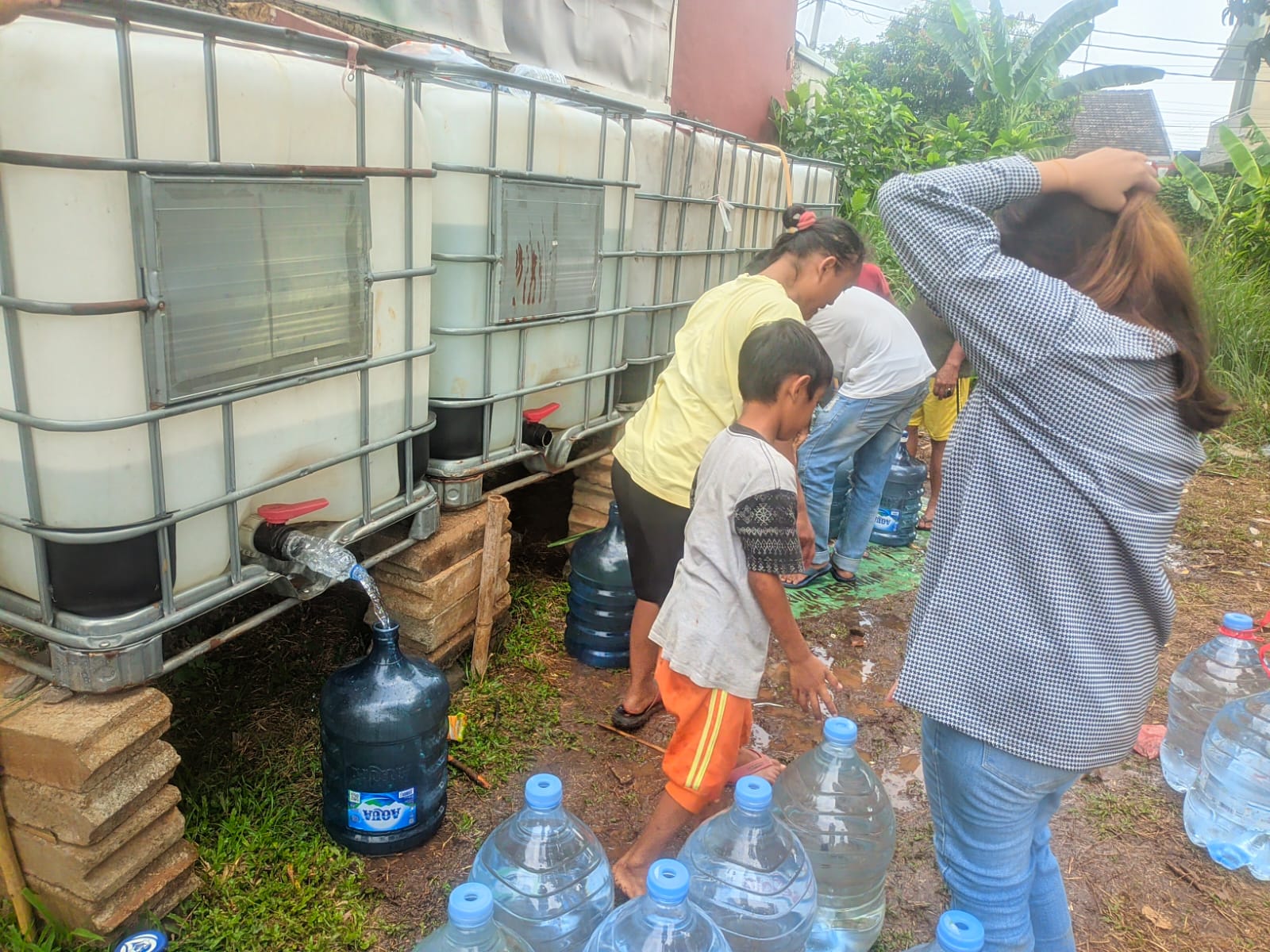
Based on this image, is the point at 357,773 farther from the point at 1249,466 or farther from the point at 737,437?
the point at 1249,466

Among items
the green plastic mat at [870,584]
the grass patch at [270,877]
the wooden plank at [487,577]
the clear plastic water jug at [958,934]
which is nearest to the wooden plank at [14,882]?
the grass patch at [270,877]

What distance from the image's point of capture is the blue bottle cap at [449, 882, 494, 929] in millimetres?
1418

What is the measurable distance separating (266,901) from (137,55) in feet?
6.09

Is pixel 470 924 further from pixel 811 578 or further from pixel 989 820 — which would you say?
pixel 811 578

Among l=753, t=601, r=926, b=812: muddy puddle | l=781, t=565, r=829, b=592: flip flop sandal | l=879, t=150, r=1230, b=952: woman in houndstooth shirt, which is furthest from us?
l=781, t=565, r=829, b=592: flip flop sandal

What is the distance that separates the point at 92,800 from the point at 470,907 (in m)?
0.98

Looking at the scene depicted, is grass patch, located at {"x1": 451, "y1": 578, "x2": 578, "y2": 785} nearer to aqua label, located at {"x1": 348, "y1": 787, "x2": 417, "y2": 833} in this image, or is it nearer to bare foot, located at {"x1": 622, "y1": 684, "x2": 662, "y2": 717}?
bare foot, located at {"x1": 622, "y1": 684, "x2": 662, "y2": 717}

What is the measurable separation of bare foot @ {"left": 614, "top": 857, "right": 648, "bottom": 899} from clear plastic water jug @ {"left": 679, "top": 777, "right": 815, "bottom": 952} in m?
0.34

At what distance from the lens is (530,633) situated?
3568mm

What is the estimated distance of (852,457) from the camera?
4574 mm

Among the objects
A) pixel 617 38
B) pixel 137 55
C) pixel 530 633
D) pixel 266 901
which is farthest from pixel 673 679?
pixel 617 38

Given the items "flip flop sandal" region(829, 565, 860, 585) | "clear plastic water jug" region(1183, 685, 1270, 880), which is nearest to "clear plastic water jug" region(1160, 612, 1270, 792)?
"clear plastic water jug" region(1183, 685, 1270, 880)

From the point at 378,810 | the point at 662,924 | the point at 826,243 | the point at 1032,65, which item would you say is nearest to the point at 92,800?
the point at 378,810

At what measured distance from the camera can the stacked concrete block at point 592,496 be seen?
155 inches
